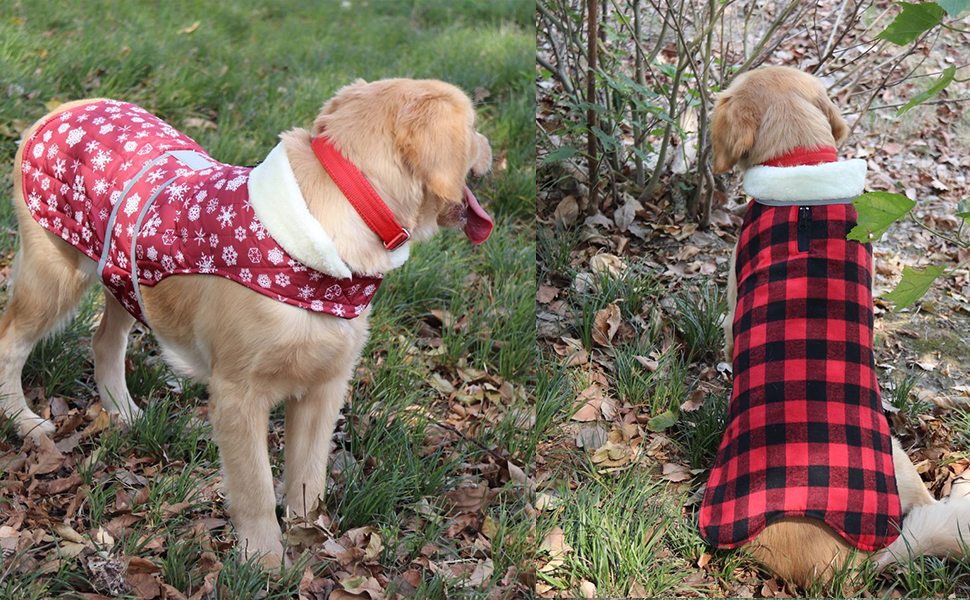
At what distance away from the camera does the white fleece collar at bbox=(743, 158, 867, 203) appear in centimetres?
295

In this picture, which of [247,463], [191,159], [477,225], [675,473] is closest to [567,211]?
[675,473]

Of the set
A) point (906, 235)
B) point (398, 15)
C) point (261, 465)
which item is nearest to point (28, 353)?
point (261, 465)

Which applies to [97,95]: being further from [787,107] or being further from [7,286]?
[787,107]

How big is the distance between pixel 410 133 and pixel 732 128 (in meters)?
1.67

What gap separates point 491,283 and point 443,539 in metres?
1.86

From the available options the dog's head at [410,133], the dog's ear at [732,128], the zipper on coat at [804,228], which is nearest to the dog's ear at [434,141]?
the dog's head at [410,133]

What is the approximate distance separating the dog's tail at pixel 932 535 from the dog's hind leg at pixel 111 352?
2960 mm

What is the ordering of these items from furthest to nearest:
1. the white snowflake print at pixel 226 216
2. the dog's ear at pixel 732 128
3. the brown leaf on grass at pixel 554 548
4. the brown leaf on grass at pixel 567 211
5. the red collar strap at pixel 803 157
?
the brown leaf on grass at pixel 567 211 → the dog's ear at pixel 732 128 → the red collar strap at pixel 803 157 → the brown leaf on grass at pixel 554 548 → the white snowflake print at pixel 226 216

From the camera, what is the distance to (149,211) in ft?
8.42

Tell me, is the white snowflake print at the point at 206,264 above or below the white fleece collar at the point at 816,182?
below

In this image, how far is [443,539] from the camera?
2764mm

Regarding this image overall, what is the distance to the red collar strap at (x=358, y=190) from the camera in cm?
228

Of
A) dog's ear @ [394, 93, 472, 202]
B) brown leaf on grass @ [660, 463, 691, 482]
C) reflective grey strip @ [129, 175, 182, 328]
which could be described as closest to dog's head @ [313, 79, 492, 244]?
dog's ear @ [394, 93, 472, 202]

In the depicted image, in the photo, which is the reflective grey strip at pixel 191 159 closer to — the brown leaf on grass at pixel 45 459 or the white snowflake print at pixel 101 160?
the white snowflake print at pixel 101 160
